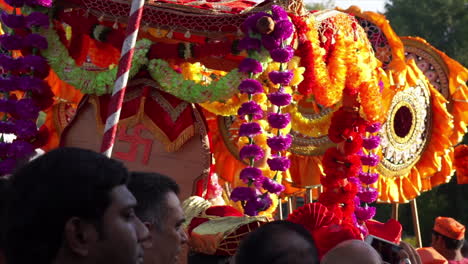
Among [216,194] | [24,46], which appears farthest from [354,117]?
[24,46]

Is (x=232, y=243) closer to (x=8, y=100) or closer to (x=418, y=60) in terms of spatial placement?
(x=8, y=100)

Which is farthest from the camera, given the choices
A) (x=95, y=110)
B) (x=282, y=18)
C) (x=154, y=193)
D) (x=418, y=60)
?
(x=418, y=60)

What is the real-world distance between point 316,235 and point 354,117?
8.34 feet

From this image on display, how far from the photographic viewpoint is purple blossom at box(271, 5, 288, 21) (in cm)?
552

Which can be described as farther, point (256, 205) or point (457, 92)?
point (457, 92)

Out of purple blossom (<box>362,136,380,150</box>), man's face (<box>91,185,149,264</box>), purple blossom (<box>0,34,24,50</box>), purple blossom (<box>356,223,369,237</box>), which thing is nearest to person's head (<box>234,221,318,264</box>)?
man's face (<box>91,185,149,264</box>)

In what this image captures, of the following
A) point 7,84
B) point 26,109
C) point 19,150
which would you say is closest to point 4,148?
point 19,150

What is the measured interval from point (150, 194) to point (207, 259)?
47.0 inches

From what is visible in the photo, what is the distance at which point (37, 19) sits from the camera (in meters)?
5.74

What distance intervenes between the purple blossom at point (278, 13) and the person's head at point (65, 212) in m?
3.65

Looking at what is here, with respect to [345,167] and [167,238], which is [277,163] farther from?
[167,238]

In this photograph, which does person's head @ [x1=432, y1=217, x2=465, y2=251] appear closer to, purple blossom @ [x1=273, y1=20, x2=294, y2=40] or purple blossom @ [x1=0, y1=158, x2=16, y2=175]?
purple blossom @ [x1=273, y1=20, x2=294, y2=40]

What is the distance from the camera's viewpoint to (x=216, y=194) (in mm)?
6062

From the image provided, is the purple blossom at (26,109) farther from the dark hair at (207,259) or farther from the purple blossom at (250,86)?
the dark hair at (207,259)
